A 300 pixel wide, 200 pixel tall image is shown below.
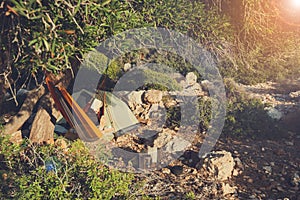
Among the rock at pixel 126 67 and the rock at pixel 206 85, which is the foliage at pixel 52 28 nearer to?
the rock at pixel 126 67

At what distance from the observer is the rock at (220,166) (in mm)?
6148

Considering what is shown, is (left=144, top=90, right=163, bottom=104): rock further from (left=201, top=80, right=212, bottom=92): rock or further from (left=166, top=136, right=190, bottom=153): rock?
(left=201, top=80, right=212, bottom=92): rock

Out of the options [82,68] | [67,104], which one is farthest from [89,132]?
[82,68]

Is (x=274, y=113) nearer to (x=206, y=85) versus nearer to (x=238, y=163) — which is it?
(x=206, y=85)

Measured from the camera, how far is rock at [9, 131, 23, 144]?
659cm

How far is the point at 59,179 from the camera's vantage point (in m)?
4.68

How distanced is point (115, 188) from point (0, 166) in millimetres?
2179

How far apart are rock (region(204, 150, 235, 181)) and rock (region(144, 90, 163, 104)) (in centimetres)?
253

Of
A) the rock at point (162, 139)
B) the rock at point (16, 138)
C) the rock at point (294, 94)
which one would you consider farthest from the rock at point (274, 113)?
the rock at point (16, 138)

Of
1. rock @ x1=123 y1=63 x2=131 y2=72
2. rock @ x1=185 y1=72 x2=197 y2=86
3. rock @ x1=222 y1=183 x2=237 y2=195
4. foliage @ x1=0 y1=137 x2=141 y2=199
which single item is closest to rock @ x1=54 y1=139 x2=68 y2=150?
foliage @ x1=0 y1=137 x2=141 y2=199

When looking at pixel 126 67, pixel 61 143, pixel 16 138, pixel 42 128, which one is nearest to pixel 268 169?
pixel 61 143

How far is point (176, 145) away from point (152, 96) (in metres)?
1.85

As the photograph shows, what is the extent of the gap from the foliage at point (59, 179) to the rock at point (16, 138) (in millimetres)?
552

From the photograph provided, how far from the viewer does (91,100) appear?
726 centimetres
